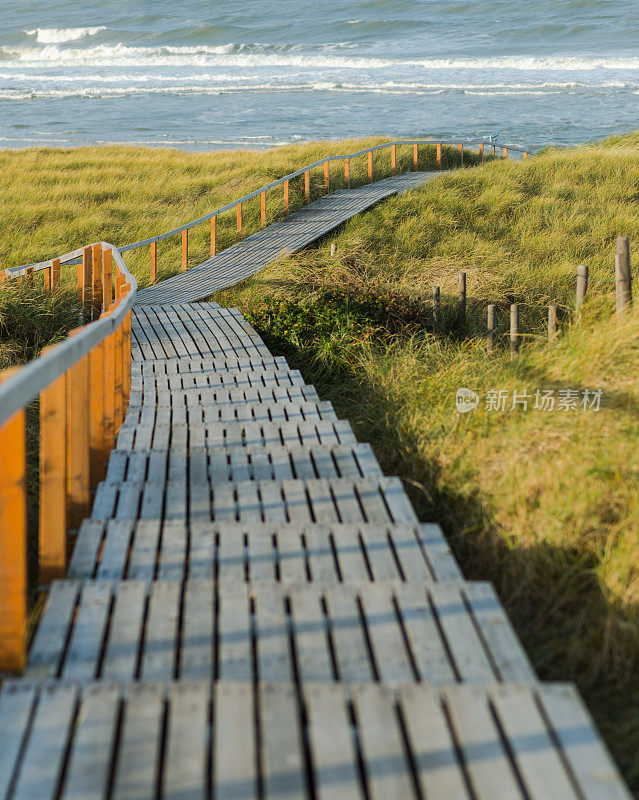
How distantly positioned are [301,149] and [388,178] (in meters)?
3.37

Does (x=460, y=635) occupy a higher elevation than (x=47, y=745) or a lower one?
lower

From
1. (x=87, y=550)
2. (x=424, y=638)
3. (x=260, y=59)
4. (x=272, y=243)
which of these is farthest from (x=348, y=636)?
(x=260, y=59)

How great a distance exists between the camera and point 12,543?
2500 mm

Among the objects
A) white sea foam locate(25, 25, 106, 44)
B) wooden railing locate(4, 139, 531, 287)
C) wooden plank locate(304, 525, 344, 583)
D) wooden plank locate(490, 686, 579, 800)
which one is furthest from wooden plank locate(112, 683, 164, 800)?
white sea foam locate(25, 25, 106, 44)

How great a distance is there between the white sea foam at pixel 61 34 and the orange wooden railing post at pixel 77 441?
92.4m

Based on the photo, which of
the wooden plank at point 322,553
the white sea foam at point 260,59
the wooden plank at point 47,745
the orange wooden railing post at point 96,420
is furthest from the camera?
the white sea foam at point 260,59

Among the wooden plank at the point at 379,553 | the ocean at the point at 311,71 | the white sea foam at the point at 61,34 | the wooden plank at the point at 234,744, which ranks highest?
the white sea foam at the point at 61,34

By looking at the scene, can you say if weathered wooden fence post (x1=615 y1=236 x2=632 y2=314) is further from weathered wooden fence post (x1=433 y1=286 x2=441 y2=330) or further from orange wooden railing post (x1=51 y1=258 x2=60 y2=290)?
orange wooden railing post (x1=51 y1=258 x2=60 y2=290)

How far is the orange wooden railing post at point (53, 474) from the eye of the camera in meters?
2.98

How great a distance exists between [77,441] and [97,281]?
22.9 feet

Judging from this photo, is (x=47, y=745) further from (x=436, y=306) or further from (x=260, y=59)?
(x=260, y=59)

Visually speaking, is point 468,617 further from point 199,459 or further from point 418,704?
point 199,459

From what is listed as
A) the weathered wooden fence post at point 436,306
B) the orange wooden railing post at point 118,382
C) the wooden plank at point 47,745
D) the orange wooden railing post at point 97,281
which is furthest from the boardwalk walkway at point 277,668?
the orange wooden railing post at point 97,281

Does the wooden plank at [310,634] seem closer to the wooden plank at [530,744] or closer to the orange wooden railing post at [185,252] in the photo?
the wooden plank at [530,744]
